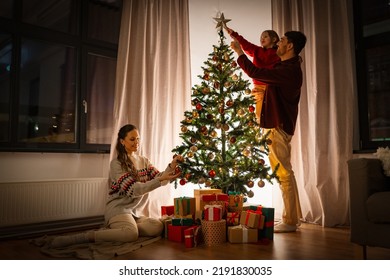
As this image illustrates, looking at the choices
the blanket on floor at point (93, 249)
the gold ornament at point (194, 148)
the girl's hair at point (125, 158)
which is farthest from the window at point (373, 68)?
the blanket on floor at point (93, 249)

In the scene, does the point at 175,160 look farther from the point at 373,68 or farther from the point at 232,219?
the point at 373,68

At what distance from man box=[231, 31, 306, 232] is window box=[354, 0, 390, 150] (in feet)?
3.35

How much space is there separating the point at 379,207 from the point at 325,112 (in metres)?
1.60

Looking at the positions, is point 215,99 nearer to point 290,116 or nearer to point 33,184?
point 290,116

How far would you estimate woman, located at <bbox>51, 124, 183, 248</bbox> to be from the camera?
235 centimetres

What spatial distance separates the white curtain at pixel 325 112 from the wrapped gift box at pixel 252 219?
999 mm

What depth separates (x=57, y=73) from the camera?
3.38 meters

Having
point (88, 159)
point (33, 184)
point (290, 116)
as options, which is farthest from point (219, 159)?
point (33, 184)

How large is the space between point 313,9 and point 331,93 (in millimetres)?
890

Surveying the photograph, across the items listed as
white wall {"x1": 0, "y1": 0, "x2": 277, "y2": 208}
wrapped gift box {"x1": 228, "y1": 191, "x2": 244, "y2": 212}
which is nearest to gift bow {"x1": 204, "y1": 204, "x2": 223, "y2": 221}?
wrapped gift box {"x1": 228, "y1": 191, "x2": 244, "y2": 212}

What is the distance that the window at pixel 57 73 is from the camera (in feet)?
9.77

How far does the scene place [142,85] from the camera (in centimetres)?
341

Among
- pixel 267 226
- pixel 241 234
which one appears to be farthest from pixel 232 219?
pixel 267 226

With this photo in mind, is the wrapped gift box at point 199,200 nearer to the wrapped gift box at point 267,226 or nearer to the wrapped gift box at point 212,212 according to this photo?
the wrapped gift box at point 212,212
